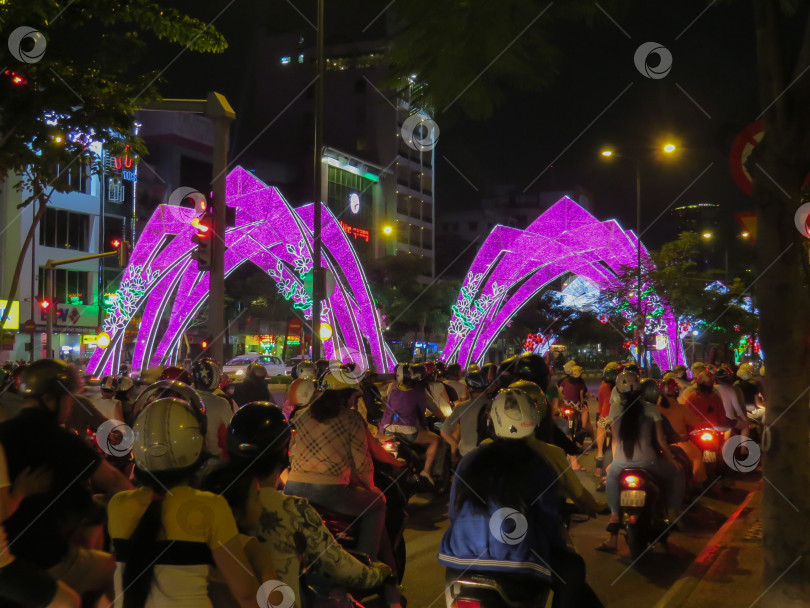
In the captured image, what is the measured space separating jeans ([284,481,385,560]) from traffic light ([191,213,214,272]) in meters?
8.57

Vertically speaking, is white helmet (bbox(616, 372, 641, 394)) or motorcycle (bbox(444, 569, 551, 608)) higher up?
white helmet (bbox(616, 372, 641, 394))

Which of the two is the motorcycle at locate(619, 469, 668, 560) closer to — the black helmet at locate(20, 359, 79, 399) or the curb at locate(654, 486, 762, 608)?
the curb at locate(654, 486, 762, 608)

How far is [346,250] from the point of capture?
3045 centimetres

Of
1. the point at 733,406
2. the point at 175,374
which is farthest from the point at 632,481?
the point at 733,406

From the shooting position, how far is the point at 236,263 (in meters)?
32.3

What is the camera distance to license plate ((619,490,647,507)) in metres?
7.55

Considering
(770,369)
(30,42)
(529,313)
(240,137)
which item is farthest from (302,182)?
(770,369)

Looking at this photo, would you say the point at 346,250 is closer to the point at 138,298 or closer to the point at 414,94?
the point at 138,298

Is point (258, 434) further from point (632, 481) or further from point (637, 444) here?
point (637, 444)

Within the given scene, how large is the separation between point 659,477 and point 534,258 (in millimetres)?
30326

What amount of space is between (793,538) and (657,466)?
265cm

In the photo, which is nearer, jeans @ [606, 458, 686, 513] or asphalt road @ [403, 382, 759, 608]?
asphalt road @ [403, 382, 759, 608]

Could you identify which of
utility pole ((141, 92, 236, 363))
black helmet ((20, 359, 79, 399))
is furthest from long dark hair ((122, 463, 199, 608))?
utility pole ((141, 92, 236, 363))

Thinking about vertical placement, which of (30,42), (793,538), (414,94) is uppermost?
(30,42)
